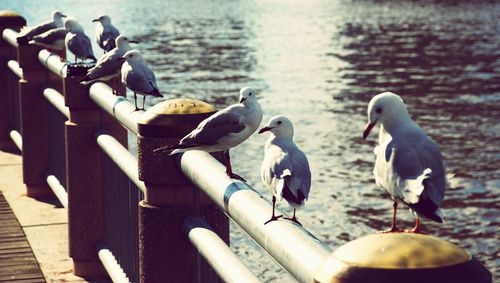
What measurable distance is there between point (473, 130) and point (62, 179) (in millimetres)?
23985

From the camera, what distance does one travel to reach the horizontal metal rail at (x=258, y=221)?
3237mm

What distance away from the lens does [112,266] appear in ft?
20.6

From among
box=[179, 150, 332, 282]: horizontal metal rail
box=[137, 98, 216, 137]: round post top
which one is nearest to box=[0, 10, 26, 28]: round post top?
box=[137, 98, 216, 137]: round post top

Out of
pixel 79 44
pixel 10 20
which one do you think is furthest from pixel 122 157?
pixel 10 20

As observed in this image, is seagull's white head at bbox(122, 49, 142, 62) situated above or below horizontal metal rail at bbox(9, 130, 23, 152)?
above

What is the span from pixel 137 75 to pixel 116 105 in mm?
2444

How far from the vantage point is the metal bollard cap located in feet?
8.66

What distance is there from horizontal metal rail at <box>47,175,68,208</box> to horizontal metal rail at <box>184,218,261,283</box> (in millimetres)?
3367

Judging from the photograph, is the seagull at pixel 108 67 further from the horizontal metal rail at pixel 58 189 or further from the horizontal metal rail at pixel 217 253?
the horizontal metal rail at pixel 217 253

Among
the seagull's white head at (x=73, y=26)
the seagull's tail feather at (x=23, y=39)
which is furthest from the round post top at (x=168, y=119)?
the seagull's white head at (x=73, y=26)

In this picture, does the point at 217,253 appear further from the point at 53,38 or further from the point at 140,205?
the point at 53,38

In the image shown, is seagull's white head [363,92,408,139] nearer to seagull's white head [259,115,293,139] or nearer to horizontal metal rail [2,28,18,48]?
seagull's white head [259,115,293,139]

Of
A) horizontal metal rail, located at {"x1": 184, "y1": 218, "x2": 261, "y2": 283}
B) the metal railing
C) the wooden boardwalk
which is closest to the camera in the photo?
the metal railing

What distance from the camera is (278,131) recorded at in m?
4.65
